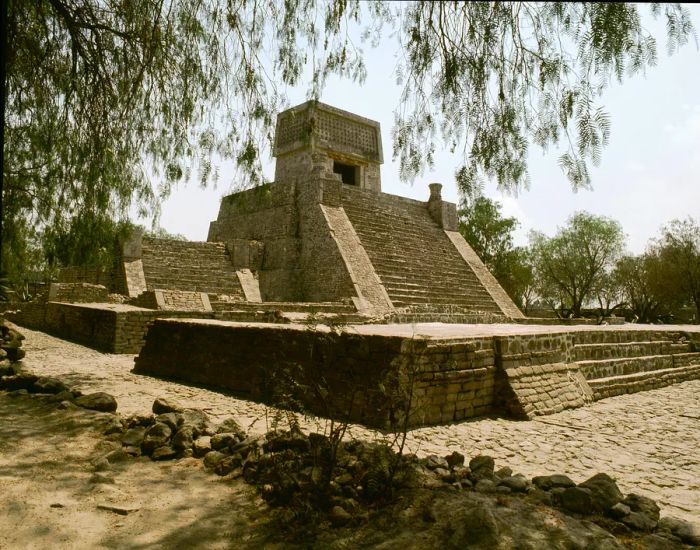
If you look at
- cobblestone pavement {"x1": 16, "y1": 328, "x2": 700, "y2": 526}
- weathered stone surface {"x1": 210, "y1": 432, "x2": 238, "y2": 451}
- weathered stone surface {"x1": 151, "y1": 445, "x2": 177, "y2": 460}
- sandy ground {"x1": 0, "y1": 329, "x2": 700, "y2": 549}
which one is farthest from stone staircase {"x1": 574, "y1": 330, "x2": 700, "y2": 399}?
weathered stone surface {"x1": 151, "y1": 445, "x2": 177, "y2": 460}

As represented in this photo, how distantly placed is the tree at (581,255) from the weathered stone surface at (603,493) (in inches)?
1139

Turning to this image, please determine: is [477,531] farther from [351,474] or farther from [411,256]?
[411,256]

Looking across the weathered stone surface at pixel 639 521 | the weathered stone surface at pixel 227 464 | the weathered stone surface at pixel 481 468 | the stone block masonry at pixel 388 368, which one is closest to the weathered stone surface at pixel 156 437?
the weathered stone surface at pixel 227 464

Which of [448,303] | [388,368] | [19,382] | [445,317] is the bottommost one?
[19,382]

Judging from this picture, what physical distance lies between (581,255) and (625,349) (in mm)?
24789

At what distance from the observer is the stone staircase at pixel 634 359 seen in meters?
7.16

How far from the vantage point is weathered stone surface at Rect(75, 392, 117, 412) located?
491 cm

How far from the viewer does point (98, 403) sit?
4918 millimetres

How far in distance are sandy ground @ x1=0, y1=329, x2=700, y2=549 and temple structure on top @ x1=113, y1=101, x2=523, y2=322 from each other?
752cm

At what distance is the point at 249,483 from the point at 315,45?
159 inches

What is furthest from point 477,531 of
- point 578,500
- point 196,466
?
point 196,466

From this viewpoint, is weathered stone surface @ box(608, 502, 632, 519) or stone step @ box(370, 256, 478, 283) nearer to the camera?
weathered stone surface @ box(608, 502, 632, 519)

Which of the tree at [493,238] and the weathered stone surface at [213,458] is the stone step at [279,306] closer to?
the weathered stone surface at [213,458]

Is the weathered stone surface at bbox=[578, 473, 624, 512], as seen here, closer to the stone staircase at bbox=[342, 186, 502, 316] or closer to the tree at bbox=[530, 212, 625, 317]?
the stone staircase at bbox=[342, 186, 502, 316]
